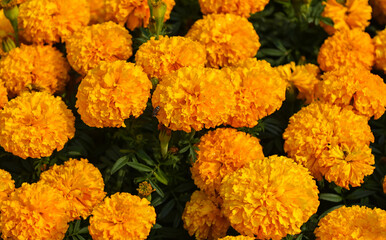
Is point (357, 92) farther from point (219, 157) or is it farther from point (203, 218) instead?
point (203, 218)

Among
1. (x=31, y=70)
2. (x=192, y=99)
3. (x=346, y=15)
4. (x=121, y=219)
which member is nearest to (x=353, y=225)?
(x=192, y=99)

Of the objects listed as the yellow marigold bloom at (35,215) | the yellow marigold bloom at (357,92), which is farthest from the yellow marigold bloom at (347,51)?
the yellow marigold bloom at (35,215)

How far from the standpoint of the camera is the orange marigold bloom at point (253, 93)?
237 centimetres

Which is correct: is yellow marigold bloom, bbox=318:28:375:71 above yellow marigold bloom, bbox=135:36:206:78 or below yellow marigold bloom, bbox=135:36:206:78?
below

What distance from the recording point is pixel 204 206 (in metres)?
2.33

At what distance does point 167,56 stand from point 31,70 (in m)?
0.75

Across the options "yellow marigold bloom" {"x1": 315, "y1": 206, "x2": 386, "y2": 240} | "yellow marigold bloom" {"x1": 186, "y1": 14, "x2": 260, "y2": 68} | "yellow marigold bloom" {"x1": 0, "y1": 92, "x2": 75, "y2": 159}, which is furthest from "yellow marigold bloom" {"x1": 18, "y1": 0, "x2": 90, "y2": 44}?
"yellow marigold bloom" {"x1": 315, "y1": 206, "x2": 386, "y2": 240}

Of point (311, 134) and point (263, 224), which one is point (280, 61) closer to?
point (311, 134)

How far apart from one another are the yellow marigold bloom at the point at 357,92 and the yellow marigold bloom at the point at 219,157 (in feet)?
1.61

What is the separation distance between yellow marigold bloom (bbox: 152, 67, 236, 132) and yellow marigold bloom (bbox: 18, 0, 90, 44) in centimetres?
79

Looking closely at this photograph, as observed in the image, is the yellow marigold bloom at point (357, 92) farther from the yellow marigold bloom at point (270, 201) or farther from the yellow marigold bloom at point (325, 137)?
the yellow marigold bloom at point (270, 201)

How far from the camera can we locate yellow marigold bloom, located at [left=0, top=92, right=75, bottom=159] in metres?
2.30

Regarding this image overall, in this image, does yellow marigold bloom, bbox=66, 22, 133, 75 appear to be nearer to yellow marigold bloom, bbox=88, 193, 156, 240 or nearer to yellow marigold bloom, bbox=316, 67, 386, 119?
yellow marigold bloom, bbox=88, 193, 156, 240

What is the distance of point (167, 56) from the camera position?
2389 mm
